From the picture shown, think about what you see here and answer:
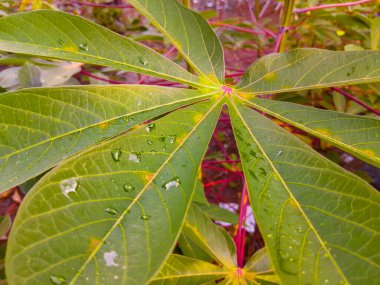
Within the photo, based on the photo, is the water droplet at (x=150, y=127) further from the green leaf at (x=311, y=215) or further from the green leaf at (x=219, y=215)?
the green leaf at (x=219, y=215)

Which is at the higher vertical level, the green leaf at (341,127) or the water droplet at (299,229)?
the green leaf at (341,127)

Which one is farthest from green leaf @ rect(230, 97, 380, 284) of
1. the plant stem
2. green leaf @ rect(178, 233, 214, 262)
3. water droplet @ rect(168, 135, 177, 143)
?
the plant stem

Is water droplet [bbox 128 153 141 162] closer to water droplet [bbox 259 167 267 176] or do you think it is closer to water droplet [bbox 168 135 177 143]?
water droplet [bbox 168 135 177 143]

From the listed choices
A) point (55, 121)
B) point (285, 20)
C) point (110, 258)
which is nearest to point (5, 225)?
point (55, 121)

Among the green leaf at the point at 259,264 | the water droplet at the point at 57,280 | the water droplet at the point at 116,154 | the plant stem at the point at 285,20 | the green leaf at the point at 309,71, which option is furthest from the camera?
the plant stem at the point at 285,20

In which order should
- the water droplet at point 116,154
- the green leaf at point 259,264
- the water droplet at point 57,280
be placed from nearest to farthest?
1. the water droplet at point 57,280
2. the water droplet at point 116,154
3. the green leaf at point 259,264

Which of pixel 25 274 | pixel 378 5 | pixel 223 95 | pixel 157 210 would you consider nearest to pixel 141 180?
pixel 157 210

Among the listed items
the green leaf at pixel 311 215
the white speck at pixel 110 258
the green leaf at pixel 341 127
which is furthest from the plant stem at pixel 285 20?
the white speck at pixel 110 258

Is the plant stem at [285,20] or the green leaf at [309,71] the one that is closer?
the green leaf at [309,71]

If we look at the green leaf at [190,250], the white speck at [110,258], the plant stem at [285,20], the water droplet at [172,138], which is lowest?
the green leaf at [190,250]
